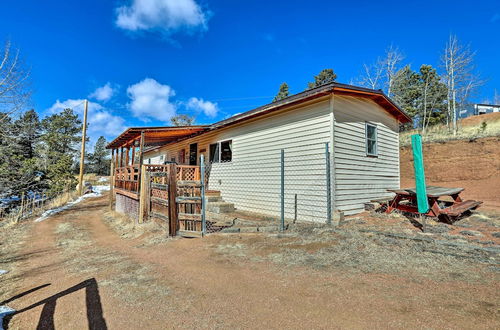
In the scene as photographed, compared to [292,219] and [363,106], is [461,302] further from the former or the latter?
[363,106]

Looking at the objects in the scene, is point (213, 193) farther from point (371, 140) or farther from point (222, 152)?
point (371, 140)

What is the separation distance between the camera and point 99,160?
48.8 m

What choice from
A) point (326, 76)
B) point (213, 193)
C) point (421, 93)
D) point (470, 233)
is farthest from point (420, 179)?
point (326, 76)

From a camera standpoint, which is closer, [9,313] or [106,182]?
[9,313]

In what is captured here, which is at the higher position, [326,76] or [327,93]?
[326,76]

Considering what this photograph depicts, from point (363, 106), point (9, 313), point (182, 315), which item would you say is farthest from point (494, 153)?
point (9, 313)

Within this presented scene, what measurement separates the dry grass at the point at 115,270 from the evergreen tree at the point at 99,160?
4694 cm

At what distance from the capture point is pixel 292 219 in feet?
24.0

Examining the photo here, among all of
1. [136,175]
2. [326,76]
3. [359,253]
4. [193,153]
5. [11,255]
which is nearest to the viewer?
[359,253]

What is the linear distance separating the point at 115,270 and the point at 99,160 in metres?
52.4

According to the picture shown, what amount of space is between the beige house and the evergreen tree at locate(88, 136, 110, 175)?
45424mm

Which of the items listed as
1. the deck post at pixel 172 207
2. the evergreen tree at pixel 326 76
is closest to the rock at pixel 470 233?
the deck post at pixel 172 207

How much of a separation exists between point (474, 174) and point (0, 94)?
871 inches

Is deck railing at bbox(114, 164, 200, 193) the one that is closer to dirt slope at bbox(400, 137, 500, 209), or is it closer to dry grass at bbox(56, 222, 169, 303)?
dry grass at bbox(56, 222, 169, 303)
